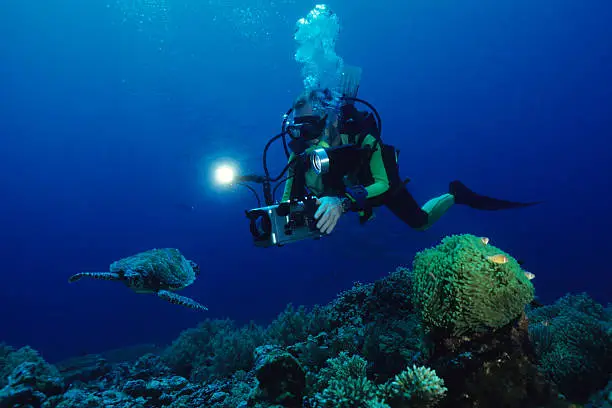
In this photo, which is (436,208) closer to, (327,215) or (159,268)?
(327,215)

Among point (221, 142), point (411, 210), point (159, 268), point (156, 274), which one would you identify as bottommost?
point (156, 274)

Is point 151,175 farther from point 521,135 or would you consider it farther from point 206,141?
point 521,135

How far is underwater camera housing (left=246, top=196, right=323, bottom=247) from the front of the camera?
11.0ft

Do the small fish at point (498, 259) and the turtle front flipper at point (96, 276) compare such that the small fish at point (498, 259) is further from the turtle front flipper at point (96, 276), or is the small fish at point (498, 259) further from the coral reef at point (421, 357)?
the turtle front flipper at point (96, 276)

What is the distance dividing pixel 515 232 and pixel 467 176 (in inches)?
598

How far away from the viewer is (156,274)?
15.0 feet

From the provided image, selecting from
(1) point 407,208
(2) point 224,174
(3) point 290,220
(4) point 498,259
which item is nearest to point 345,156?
(3) point 290,220

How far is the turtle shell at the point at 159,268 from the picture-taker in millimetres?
4355

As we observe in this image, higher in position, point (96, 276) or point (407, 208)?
point (407, 208)

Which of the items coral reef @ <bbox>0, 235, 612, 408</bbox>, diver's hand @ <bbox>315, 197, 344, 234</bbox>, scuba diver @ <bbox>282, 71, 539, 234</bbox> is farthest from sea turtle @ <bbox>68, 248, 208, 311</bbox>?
scuba diver @ <bbox>282, 71, 539, 234</bbox>

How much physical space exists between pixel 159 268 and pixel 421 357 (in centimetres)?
391

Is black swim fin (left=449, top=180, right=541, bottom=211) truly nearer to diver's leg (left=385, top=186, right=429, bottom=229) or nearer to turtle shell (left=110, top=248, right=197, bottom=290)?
diver's leg (left=385, top=186, right=429, bottom=229)

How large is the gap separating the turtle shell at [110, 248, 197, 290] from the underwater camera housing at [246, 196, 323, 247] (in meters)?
2.14

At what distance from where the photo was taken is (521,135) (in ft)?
178
